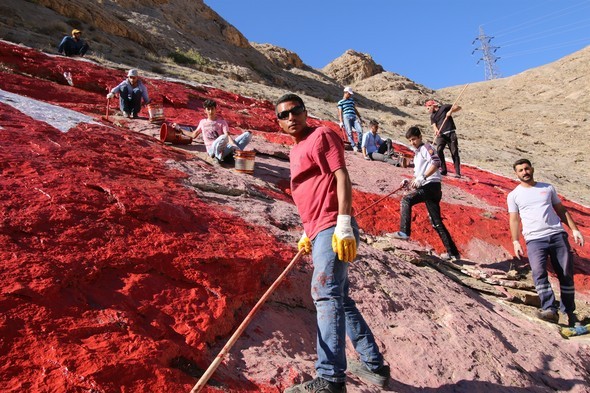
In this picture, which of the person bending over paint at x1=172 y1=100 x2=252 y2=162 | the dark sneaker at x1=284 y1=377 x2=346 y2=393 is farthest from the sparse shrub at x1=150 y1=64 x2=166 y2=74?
the dark sneaker at x1=284 y1=377 x2=346 y2=393

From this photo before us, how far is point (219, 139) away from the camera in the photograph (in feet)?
22.7

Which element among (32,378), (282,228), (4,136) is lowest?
(32,378)

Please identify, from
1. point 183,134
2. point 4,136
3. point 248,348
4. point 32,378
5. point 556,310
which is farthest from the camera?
point 183,134

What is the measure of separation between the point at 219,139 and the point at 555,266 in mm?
4554

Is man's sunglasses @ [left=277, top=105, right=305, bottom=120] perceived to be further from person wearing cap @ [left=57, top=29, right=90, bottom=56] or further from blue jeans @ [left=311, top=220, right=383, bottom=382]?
person wearing cap @ [left=57, top=29, right=90, bottom=56]

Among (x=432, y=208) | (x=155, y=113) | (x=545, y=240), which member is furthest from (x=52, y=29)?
(x=545, y=240)

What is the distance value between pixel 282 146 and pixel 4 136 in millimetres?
6051

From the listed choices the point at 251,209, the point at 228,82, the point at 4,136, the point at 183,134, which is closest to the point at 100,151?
the point at 4,136

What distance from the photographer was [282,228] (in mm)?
4605

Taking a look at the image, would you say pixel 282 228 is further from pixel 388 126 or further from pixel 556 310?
pixel 388 126

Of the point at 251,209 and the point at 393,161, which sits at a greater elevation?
the point at 393,161

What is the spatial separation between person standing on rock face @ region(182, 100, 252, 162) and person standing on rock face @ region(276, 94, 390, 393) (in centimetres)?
412

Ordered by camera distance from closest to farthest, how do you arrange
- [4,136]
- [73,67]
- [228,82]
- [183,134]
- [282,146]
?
[4,136]
[183,134]
[282,146]
[73,67]
[228,82]

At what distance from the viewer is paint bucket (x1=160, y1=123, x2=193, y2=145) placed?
7395 mm
